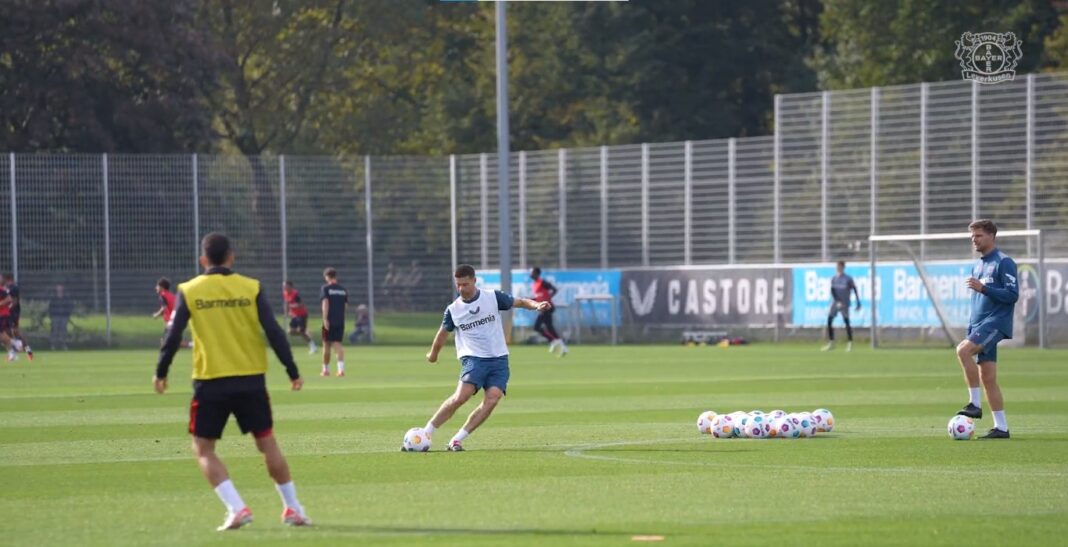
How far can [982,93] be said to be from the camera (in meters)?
42.9

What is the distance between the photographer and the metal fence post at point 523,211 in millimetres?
52125

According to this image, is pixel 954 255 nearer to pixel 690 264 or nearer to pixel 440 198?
pixel 690 264

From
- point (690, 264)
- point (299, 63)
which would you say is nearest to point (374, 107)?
point (299, 63)

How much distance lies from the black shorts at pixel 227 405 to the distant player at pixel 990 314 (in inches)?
324

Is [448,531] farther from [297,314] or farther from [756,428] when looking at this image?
[297,314]

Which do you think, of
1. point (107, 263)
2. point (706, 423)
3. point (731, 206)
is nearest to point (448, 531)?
point (706, 423)

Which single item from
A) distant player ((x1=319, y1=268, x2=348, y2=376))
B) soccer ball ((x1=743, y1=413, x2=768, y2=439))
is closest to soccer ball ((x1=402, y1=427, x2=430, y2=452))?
soccer ball ((x1=743, y1=413, x2=768, y2=439))

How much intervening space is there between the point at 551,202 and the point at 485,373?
3521cm

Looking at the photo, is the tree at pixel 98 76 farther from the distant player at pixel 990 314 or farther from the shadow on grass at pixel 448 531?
the shadow on grass at pixel 448 531

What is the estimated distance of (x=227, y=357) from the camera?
11391mm

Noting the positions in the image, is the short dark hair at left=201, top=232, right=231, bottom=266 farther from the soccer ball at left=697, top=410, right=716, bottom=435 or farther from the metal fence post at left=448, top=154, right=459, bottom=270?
the metal fence post at left=448, top=154, right=459, bottom=270

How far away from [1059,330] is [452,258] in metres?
19.1

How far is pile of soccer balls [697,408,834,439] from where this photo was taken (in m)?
18.0

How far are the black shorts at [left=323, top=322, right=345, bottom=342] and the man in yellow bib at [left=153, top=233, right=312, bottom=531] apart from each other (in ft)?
→ 70.5
